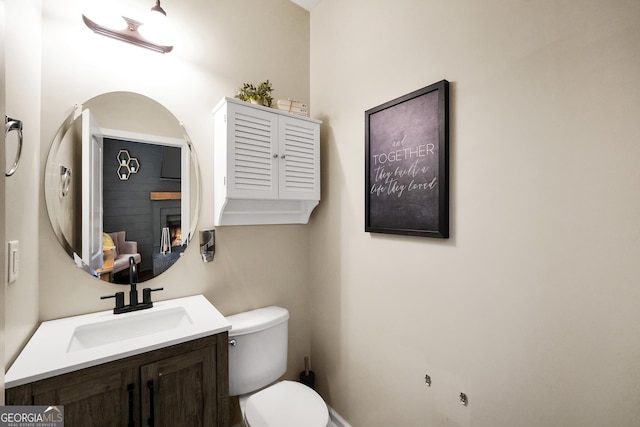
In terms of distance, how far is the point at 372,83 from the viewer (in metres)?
1.62

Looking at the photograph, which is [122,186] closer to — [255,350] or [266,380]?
[255,350]

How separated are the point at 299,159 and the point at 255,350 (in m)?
1.12

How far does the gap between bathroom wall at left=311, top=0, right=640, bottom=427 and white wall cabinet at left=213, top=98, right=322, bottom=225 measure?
314 millimetres

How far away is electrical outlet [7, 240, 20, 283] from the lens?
97cm

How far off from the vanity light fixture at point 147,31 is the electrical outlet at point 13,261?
1028mm

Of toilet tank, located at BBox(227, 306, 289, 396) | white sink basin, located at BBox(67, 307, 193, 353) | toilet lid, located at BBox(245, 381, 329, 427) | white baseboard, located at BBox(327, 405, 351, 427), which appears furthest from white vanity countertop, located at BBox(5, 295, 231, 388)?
white baseboard, located at BBox(327, 405, 351, 427)

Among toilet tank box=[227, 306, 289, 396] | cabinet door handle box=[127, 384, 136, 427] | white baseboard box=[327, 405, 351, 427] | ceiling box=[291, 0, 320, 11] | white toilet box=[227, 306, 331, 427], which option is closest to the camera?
cabinet door handle box=[127, 384, 136, 427]

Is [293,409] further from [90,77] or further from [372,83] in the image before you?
[90,77]

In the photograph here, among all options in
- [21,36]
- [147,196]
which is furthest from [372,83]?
[21,36]

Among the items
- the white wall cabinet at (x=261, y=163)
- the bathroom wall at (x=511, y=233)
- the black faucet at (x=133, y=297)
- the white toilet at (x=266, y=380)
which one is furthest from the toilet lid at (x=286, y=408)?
the white wall cabinet at (x=261, y=163)

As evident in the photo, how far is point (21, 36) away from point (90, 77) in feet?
1.07

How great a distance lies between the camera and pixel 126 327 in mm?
1354

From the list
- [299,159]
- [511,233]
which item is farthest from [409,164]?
[299,159]

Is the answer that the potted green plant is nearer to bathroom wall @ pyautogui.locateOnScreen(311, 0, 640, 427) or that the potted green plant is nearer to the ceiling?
bathroom wall @ pyautogui.locateOnScreen(311, 0, 640, 427)
